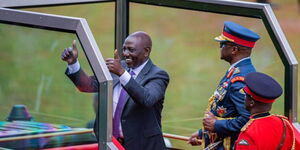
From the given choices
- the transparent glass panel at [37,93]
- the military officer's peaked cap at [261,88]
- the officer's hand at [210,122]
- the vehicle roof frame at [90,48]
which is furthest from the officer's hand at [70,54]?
the military officer's peaked cap at [261,88]

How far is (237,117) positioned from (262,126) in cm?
40

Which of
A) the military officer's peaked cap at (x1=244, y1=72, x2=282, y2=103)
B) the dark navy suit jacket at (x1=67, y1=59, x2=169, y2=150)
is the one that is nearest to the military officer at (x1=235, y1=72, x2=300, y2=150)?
the military officer's peaked cap at (x1=244, y1=72, x2=282, y2=103)

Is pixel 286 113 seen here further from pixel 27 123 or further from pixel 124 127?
pixel 27 123

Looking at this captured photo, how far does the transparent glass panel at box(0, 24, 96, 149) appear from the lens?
5070 mm

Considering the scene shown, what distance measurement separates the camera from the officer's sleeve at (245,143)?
4801mm

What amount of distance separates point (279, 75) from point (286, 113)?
10.4 inches

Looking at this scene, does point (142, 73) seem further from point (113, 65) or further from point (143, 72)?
point (113, 65)

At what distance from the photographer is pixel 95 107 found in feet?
16.1

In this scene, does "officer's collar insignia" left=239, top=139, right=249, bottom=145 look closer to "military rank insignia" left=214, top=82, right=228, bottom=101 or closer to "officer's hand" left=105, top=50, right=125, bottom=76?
"military rank insignia" left=214, top=82, right=228, bottom=101

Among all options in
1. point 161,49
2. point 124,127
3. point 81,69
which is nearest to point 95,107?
point 81,69

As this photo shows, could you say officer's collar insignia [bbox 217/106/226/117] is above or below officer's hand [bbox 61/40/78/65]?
below

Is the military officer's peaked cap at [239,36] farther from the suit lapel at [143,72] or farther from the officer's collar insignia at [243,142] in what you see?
the officer's collar insignia at [243,142]

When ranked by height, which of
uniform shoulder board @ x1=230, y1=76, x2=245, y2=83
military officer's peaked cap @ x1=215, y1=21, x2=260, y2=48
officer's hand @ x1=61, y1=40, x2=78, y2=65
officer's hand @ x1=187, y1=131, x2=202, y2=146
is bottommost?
officer's hand @ x1=187, y1=131, x2=202, y2=146

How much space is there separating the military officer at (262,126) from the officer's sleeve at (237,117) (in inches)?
8.6
